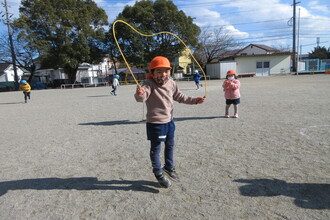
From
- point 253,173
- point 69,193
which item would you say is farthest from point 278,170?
point 69,193

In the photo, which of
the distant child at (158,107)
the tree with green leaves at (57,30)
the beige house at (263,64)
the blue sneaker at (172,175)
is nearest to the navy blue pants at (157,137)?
the distant child at (158,107)

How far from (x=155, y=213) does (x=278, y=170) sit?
1982mm

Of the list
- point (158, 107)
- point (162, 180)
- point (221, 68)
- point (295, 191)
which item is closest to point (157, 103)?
point (158, 107)

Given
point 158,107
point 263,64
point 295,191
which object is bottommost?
point 295,191

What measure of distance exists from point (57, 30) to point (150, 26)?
12612 millimetres

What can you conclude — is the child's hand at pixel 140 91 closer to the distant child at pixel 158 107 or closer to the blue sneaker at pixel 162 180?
the distant child at pixel 158 107

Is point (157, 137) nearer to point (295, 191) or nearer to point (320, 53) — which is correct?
point (295, 191)

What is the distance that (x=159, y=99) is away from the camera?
316cm

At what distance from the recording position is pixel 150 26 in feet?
113

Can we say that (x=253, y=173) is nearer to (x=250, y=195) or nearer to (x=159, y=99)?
(x=250, y=195)

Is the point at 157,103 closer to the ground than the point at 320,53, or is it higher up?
closer to the ground

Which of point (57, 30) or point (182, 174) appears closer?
point (182, 174)

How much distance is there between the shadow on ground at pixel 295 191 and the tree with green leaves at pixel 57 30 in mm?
32191

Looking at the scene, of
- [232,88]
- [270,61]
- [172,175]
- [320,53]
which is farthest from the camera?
[320,53]
